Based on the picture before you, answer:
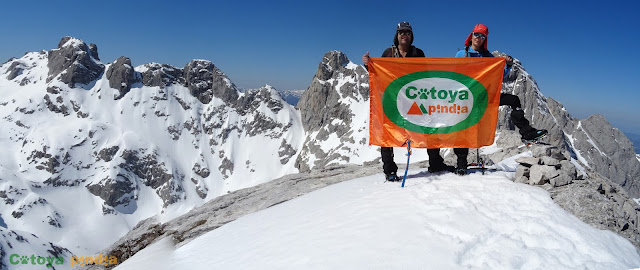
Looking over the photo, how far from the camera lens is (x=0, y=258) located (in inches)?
2985

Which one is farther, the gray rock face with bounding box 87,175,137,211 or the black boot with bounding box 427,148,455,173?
the gray rock face with bounding box 87,175,137,211

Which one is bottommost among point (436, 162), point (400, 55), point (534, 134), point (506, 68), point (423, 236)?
point (423, 236)

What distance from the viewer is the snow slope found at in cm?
506

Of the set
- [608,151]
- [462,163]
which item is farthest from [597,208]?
[608,151]

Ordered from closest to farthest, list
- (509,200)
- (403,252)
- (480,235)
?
(403,252) → (480,235) → (509,200)

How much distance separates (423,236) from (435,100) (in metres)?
5.58

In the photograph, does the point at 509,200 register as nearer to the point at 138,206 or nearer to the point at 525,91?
the point at 525,91

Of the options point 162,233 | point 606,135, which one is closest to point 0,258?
point 162,233

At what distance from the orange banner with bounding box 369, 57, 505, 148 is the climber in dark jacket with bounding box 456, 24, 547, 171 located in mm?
332

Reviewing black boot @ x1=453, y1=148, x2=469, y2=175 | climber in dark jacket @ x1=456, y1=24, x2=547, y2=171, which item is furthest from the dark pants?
climber in dark jacket @ x1=456, y1=24, x2=547, y2=171

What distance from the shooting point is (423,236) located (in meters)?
5.68

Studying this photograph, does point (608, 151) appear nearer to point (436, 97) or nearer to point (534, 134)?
point (534, 134)

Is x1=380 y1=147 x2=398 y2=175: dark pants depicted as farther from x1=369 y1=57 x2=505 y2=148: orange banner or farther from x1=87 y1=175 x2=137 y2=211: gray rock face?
x1=87 y1=175 x2=137 y2=211: gray rock face

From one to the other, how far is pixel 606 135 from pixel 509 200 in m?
160
